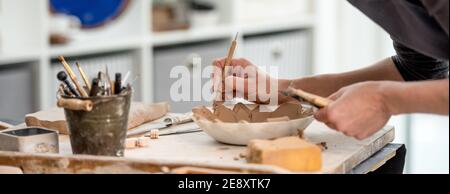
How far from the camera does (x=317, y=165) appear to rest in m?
1.40

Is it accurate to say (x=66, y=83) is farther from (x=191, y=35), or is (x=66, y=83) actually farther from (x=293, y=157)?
(x=191, y=35)

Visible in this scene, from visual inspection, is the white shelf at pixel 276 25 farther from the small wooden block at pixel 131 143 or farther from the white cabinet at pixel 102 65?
the small wooden block at pixel 131 143

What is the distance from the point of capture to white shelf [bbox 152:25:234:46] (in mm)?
3977

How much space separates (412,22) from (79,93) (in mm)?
699

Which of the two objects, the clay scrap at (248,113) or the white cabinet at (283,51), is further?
the white cabinet at (283,51)

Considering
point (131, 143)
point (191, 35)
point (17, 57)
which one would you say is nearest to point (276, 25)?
point (191, 35)

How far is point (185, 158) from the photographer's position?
151 cm

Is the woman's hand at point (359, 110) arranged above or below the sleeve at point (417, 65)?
below

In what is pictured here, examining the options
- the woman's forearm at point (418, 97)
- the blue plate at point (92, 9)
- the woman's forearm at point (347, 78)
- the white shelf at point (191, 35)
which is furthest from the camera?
the white shelf at point (191, 35)

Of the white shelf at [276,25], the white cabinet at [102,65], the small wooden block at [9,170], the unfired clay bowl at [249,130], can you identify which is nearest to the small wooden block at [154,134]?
the unfired clay bowl at [249,130]

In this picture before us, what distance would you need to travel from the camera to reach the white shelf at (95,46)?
141 inches

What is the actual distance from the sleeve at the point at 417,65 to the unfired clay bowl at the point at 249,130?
14.8 inches

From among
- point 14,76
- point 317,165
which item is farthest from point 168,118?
point 14,76

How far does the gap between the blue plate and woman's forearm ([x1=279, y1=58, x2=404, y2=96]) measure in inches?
84.4
